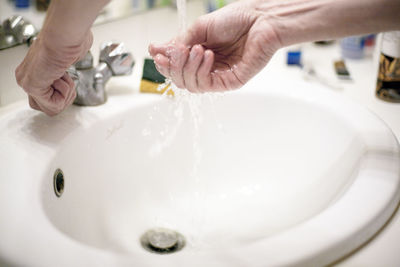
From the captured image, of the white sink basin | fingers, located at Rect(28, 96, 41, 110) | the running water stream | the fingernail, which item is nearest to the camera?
the white sink basin

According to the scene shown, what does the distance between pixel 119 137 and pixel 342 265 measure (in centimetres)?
48

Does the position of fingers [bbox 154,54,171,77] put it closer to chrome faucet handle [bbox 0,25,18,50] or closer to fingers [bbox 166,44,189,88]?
fingers [bbox 166,44,189,88]

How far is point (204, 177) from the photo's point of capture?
0.89 metres

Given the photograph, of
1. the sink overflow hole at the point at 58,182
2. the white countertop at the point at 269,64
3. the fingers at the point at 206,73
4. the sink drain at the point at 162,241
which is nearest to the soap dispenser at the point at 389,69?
the white countertop at the point at 269,64

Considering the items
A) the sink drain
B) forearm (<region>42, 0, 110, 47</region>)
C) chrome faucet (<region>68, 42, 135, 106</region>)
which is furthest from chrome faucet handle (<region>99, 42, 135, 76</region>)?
the sink drain

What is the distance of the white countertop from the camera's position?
0.82 m

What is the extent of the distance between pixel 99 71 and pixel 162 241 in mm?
326

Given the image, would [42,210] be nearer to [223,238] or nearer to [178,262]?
[178,262]

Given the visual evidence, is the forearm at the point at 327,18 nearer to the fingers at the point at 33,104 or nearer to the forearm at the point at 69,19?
the forearm at the point at 69,19

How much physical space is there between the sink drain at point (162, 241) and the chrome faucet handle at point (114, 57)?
1.01ft

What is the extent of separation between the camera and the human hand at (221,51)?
63 cm

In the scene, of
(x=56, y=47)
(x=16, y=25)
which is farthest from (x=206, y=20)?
(x=16, y=25)

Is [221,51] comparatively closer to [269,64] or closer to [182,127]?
[182,127]

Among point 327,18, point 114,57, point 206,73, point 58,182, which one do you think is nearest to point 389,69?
point 327,18
